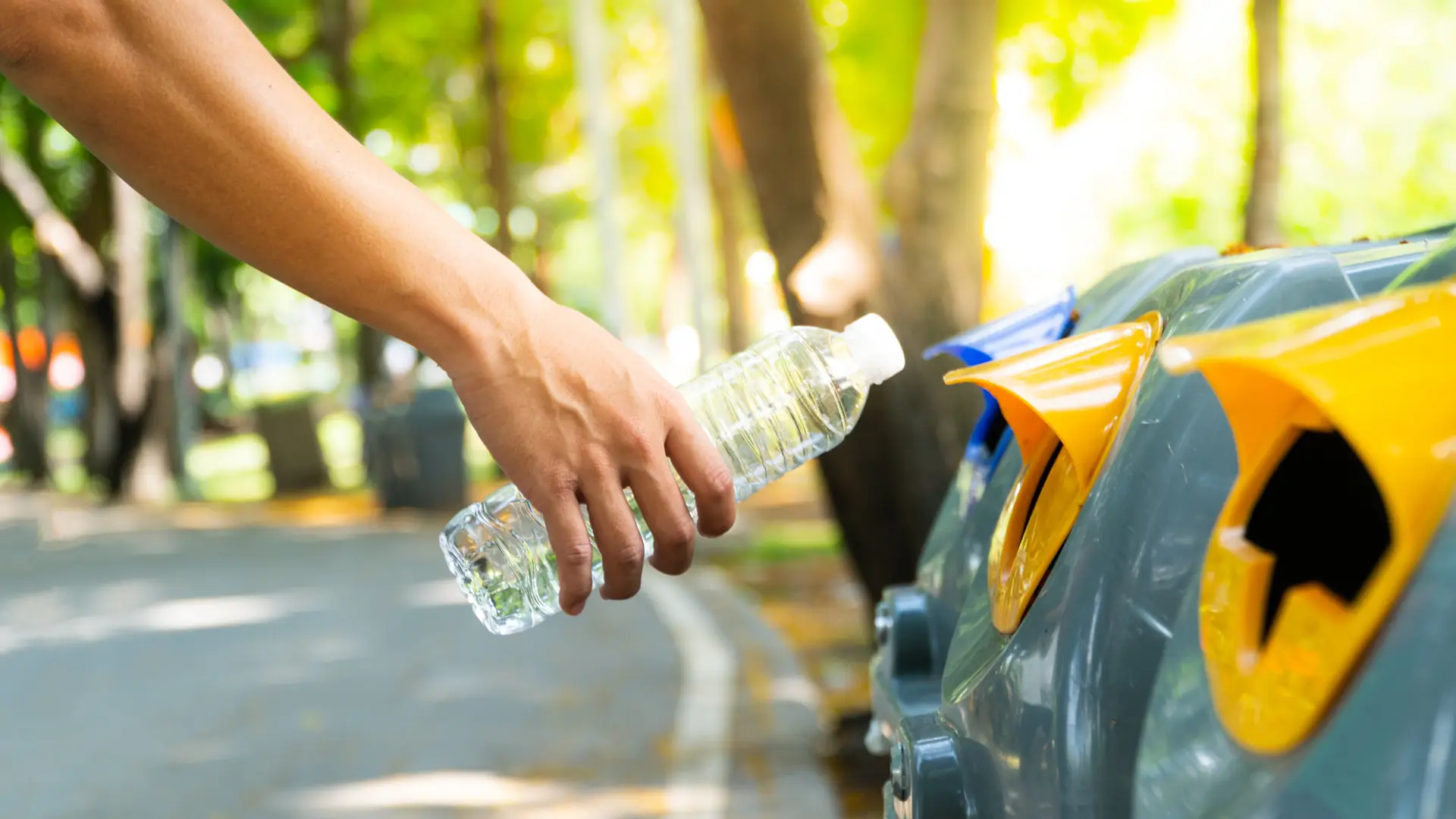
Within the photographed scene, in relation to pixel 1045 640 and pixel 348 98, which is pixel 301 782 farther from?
pixel 348 98

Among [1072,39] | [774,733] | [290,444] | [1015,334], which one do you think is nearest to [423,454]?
[290,444]

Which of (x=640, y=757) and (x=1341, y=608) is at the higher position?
(x=1341, y=608)

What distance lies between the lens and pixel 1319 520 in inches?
52.4

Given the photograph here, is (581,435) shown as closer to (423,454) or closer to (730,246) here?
(423,454)

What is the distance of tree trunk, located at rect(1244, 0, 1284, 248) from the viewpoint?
1251 centimetres

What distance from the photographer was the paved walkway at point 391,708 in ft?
18.9

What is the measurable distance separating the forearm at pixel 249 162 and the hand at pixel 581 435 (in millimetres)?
55

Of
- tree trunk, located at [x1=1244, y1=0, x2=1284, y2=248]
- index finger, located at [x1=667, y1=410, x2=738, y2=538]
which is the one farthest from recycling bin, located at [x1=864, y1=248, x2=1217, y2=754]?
tree trunk, located at [x1=1244, y1=0, x2=1284, y2=248]

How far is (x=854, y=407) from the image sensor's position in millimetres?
2996

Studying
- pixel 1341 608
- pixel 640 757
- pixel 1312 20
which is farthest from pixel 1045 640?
pixel 1312 20

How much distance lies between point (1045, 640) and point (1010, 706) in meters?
0.10

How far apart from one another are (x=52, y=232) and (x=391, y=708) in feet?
53.6

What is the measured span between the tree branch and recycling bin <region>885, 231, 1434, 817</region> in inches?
849

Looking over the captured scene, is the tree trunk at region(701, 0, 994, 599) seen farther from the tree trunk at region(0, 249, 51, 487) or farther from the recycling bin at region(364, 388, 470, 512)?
the tree trunk at region(0, 249, 51, 487)
